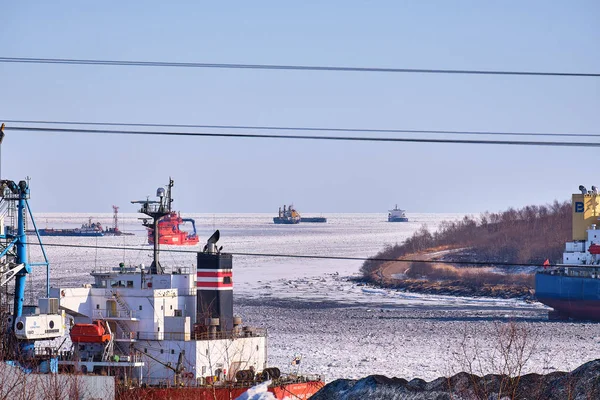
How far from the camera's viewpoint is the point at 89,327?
21.8m

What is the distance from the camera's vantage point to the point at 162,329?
2231 cm

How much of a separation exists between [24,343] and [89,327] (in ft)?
5.98

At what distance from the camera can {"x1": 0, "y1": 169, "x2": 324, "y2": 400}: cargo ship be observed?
70.4 ft

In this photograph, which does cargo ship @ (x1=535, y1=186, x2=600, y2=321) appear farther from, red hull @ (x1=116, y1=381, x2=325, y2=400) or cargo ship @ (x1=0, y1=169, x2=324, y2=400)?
red hull @ (x1=116, y1=381, x2=325, y2=400)

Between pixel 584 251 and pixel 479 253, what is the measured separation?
31.7 meters

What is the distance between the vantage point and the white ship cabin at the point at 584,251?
170 ft

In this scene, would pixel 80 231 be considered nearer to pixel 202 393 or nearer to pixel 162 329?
pixel 162 329

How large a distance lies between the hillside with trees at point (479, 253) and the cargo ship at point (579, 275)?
7.97 metres

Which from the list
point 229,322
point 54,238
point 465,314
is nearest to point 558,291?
point 465,314

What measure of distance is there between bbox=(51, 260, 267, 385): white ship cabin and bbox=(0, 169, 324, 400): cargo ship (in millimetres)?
21

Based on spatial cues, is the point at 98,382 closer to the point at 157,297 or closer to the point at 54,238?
the point at 157,297

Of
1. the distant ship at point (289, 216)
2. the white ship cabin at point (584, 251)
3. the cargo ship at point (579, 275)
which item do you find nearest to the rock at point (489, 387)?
the cargo ship at point (579, 275)

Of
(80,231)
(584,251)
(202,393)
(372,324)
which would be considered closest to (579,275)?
(584,251)

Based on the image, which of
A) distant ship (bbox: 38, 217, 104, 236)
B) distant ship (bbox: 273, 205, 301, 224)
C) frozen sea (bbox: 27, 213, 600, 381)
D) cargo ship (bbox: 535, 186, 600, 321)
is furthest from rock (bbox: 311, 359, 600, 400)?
distant ship (bbox: 273, 205, 301, 224)
